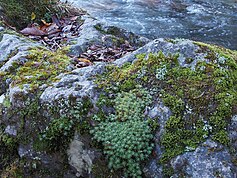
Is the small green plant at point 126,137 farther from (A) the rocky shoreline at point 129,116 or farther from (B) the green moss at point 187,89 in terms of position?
(B) the green moss at point 187,89

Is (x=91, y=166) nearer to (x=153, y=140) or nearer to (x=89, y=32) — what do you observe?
(x=153, y=140)

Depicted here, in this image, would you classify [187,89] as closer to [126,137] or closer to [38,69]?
[126,137]

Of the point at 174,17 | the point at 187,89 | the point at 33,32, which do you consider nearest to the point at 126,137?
the point at 187,89

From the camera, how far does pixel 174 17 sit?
1139 centimetres

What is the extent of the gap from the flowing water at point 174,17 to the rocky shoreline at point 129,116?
6219 millimetres

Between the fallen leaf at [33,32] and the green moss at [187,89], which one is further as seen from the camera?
the fallen leaf at [33,32]

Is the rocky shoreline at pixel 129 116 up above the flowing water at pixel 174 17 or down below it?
above

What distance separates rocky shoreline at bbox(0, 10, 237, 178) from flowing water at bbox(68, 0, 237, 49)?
6.22 metres

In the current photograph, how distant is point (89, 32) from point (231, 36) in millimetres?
6245

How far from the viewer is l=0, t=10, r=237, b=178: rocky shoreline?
8.49 ft

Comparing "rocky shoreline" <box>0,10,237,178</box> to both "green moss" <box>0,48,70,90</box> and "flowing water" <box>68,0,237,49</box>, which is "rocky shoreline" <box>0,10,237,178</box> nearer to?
"green moss" <box>0,48,70,90</box>

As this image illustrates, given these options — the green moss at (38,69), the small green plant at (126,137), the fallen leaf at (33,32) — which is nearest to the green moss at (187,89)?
the small green plant at (126,137)

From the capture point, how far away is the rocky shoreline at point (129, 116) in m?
2.59

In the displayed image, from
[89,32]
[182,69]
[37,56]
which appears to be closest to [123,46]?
[89,32]
